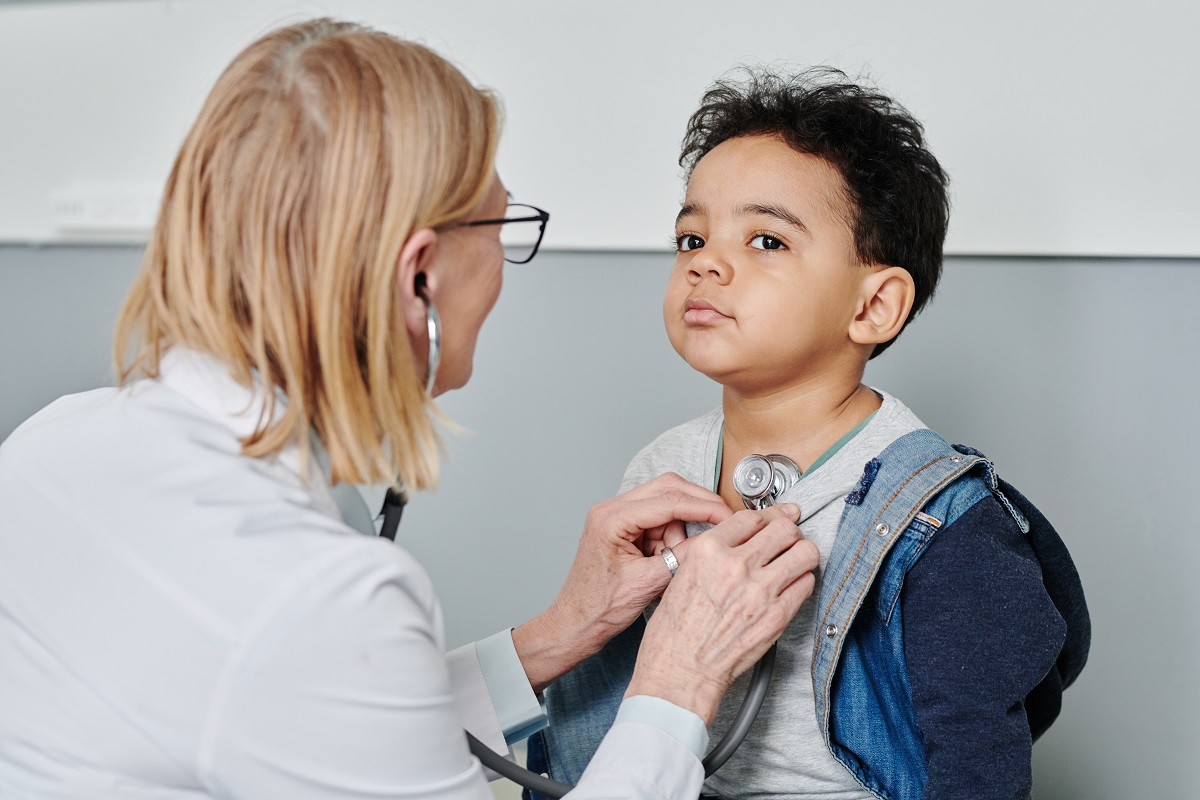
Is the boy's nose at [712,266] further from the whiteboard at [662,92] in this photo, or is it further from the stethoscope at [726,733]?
the whiteboard at [662,92]

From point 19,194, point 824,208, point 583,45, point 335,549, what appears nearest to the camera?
point 335,549

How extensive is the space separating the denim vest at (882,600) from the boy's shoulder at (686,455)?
0.23 meters

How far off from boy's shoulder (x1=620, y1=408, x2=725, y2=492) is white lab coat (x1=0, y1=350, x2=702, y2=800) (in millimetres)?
480

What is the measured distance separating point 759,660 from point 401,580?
1.35ft

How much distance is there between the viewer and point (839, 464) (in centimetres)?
109

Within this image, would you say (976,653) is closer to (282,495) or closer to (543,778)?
(543,778)

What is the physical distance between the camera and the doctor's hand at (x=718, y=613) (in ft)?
3.01

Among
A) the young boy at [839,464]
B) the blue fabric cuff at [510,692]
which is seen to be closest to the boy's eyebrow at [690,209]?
the young boy at [839,464]

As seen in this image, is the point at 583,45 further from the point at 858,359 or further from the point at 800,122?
the point at 858,359

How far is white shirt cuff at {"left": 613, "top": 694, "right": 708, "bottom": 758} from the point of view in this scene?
87 cm

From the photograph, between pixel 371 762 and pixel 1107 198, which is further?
pixel 1107 198

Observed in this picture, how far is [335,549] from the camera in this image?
0.70 meters

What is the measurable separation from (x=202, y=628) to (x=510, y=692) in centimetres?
49

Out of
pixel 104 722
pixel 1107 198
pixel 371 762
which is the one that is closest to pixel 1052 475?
pixel 1107 198
